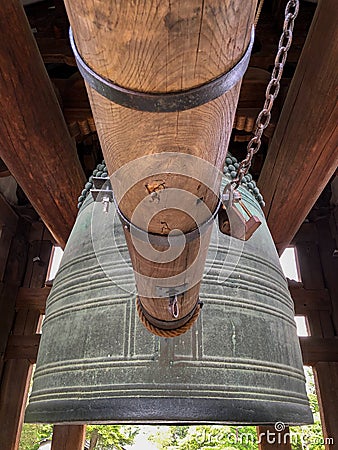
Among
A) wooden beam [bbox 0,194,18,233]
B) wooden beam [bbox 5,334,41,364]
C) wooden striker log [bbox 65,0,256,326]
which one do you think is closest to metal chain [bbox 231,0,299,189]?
wooden striker log [bbox 65,0,256,326]

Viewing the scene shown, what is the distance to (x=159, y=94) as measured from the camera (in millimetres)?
297

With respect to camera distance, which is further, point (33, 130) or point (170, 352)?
point (33, 130)

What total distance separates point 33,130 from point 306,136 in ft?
2.91

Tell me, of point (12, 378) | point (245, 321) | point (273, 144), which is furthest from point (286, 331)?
point (12, 378)

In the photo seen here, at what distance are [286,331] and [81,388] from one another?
465 mm

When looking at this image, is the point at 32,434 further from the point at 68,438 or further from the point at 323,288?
the point at 323,288

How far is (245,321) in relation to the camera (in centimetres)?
78

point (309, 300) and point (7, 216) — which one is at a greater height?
point (7, 216)

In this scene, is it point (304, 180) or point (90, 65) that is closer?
point (90, 65)

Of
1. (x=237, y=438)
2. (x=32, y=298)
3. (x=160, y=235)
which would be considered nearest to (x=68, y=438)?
(x=32, y=298)

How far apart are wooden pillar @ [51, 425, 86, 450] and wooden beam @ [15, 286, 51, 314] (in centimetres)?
73

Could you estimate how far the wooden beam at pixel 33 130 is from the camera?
1062 millimetres

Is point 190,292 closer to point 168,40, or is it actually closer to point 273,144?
point 168,40

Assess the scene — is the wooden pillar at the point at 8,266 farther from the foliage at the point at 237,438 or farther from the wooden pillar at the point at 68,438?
the foliage at the point at 237,438
